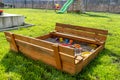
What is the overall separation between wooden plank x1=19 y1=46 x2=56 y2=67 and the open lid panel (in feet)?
5.60

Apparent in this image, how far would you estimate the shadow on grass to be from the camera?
3.21m

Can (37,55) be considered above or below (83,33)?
below

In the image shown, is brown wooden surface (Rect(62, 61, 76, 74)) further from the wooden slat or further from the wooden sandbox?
the wooden slat

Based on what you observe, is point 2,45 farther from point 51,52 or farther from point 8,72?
point 51,52

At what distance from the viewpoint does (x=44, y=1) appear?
24.4m

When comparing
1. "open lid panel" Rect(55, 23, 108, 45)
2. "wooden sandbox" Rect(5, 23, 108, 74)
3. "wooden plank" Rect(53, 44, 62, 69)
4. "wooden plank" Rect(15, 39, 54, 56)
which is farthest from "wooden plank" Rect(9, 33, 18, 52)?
"open lid panel" Rect(55, 23, 108, 45)

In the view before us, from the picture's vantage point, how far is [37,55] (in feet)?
12.1

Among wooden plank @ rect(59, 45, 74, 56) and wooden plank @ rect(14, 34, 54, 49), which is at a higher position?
wooden plank @ rect(14, 34, 54, 49)

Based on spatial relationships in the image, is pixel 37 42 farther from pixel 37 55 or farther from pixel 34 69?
pixel 34 69

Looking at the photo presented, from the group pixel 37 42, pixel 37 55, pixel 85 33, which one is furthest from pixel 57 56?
pixel 85 33

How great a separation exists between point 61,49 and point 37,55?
2.72 ft

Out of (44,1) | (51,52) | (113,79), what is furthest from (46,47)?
(44,1)

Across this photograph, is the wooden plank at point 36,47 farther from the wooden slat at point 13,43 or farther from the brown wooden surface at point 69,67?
the brown wooden surface at point 69,67

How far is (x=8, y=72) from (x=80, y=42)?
2.40 metres
